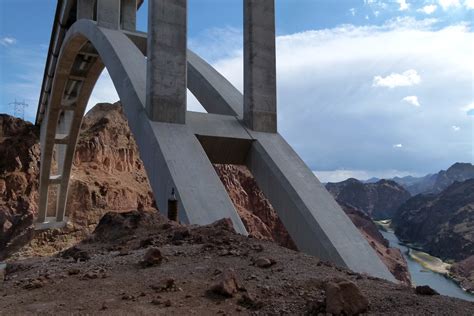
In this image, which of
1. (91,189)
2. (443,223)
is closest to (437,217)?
(443,223)

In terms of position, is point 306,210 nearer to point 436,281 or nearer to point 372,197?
point 436,281

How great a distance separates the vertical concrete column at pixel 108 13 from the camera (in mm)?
12484

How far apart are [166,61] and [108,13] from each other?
5144mm

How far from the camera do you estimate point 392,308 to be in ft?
10.4

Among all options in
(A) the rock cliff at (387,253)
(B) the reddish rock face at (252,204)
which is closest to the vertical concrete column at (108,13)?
(A) the rock cliff at (387,253)

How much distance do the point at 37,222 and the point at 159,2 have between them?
25461 mm

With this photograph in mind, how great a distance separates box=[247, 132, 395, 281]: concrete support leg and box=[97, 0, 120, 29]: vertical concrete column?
20.8ft

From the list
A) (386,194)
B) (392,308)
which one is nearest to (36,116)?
(392,308)

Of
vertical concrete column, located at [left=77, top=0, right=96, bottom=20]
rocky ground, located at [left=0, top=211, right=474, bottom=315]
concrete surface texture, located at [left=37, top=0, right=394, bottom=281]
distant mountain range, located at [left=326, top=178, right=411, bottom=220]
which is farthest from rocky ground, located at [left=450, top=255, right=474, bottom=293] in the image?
distant mountain range, located at [left=326, top=178, right=411, bottom=220]

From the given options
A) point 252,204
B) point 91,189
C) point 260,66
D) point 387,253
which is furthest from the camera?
point 387,253

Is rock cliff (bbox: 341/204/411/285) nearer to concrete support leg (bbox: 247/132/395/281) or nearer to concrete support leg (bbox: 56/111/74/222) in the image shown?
concrete support leg (bbox: 247/132/395/281)

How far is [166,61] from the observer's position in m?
8.97

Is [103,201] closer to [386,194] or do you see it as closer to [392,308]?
[392,308]

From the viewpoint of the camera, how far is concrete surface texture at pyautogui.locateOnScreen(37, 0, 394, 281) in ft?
24.8
